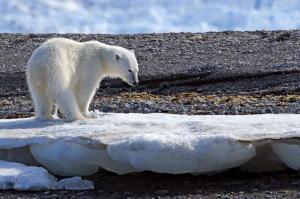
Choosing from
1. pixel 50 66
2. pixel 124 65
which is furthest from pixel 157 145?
pixel 124 65

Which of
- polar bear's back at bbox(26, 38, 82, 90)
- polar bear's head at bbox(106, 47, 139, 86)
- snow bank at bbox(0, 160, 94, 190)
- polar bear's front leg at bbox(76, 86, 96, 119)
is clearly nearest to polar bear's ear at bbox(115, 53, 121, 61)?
polar bear's head at bbox(106, 47, 139, 86)

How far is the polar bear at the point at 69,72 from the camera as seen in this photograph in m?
10.1

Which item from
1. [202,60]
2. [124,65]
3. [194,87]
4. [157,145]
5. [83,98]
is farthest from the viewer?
[202,60]

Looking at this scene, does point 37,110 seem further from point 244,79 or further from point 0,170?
point 244,79

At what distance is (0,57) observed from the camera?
2834 centimetres

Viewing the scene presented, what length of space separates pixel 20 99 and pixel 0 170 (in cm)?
1185

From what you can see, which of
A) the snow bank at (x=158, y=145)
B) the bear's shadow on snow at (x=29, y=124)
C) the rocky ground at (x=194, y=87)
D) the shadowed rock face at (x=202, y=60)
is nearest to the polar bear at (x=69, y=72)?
the bear's shadow on snow at (x=29, y=124)

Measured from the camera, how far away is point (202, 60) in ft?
83.5

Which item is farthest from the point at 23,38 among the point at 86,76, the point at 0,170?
the point at 0,170

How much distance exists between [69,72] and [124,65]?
1.23m

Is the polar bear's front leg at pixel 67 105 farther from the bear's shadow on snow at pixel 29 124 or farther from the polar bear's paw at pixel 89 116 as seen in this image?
the polar bear's paw at pixel 89 116

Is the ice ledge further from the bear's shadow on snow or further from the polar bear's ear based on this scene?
A: the polar bear's ear

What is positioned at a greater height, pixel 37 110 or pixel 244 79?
pixel 244 79

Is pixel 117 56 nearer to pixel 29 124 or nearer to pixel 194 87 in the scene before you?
pixel 29 124
